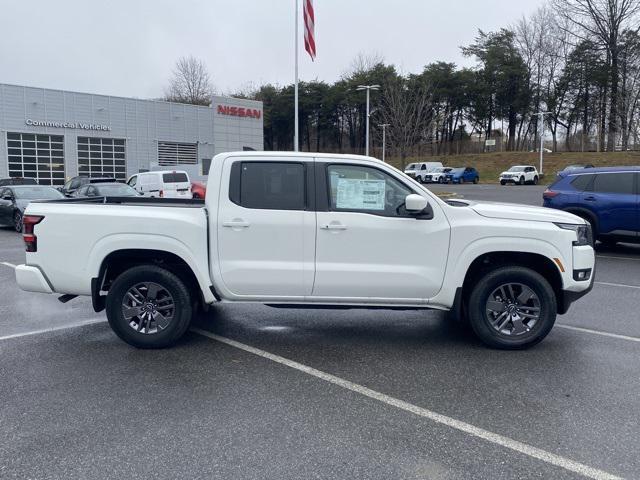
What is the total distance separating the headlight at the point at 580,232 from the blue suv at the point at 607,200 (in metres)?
6.64

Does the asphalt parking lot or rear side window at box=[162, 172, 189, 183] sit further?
rear side window at box=[162, 172, 189, 183]

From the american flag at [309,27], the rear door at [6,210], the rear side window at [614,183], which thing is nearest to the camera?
the rear side window at [614,183]

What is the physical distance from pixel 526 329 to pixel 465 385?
1.25m

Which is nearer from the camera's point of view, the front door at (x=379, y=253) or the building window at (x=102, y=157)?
the front door at (x=379, y=253)

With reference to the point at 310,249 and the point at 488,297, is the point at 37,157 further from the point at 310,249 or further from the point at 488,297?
the point at 488,297

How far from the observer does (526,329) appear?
5566 millimetres

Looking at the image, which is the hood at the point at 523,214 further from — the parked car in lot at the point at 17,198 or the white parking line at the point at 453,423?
the parked car in lot at the point at 17,198

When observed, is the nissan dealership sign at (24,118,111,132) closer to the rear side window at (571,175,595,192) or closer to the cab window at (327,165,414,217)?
the rear side window at (571,175,595,192)

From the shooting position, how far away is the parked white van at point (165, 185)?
80.5 ft

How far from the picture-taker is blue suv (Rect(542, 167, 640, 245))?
11453 mm

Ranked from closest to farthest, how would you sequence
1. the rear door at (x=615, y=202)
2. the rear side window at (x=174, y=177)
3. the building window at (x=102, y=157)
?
1. the rear door at (x=615, y=202)
2. the rear side window at (x=174, y=177)
3. the building window at (x=102, y=157)

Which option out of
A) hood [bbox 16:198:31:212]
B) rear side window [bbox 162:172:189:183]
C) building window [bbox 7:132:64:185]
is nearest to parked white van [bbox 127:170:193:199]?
rear side window [bbox 162:172:189:183]

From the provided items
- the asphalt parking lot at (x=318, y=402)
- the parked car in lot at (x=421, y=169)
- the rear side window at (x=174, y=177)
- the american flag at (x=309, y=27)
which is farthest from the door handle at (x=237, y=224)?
the parked car in lot at (x=421, y=169)

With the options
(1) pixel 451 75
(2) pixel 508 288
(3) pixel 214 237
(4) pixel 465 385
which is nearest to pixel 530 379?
(4) pixel 465 385
